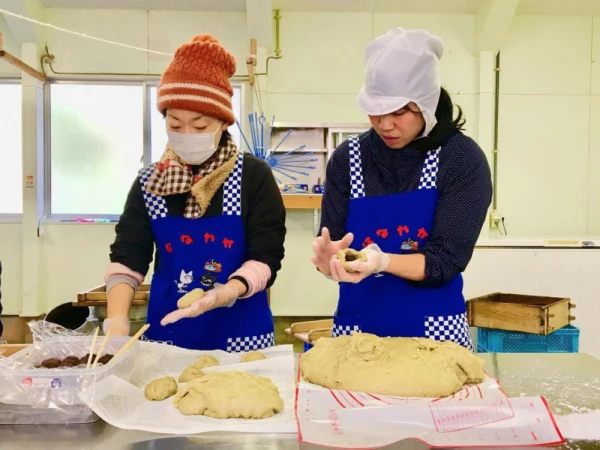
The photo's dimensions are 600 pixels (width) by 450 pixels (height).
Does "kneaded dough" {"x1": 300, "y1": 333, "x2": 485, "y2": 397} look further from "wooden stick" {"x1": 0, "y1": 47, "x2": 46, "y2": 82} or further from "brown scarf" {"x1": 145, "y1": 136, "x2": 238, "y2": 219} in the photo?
"wooden stick" {"x1": 0, "y1": 47, "x2": 46, "y2": 82}

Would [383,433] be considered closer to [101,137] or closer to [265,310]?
[265,310]

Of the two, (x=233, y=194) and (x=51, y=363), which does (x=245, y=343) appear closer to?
(x=233, y=194)

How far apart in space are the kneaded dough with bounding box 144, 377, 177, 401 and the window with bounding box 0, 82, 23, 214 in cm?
503

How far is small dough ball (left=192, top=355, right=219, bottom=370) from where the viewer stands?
1429 millimetres

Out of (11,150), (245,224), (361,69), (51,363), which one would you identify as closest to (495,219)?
(361,69)

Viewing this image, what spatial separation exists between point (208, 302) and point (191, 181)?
0.46 metres

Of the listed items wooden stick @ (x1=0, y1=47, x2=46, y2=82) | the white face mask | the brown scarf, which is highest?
wooden stick @ (x1=0, y1=47, x2=46, y2=82)

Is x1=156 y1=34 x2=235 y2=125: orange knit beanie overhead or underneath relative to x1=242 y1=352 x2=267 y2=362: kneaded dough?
overhead

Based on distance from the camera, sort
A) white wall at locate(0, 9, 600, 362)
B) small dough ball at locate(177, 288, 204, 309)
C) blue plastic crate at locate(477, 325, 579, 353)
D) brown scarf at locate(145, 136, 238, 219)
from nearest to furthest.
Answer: small dough ball at locate(177, 288, 204, 309) → brown scarf at locate(145, 136, 238, 219) → blue plastic crate at locate(477, 325, 579, 353) → white wall at locate(0, 9, 600, 362)

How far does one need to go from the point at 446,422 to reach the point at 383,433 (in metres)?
0.13

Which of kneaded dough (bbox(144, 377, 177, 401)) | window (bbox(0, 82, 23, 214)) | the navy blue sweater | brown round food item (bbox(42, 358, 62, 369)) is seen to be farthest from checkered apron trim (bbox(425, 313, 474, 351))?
window (bbox(0, 82, 23, 214))

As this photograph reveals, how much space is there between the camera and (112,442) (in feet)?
3.27

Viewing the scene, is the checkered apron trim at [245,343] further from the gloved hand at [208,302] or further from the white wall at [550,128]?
the white wall at [550,128]

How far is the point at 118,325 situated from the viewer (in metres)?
1.57
